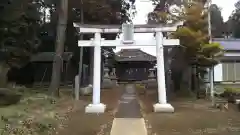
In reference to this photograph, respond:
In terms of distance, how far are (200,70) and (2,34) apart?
1434cm

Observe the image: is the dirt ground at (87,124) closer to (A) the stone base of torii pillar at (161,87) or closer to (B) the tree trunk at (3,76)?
(A) the stone base of torii pillar at (161,87)

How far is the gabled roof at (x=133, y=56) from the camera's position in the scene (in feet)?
147

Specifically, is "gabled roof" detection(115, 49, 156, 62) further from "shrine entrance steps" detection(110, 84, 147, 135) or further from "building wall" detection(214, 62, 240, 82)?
"shrine entrance steps" detection(110, 84, 147, 135)

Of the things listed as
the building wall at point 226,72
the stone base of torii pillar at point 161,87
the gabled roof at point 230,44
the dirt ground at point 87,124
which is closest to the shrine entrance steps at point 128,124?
the dirt ground at point 87,124

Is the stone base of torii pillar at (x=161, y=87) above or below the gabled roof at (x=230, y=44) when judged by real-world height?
below

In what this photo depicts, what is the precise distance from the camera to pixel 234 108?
54.7ft

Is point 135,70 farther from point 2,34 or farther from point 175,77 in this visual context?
point 2,34

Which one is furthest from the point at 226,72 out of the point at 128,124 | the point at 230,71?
the point at 128,124

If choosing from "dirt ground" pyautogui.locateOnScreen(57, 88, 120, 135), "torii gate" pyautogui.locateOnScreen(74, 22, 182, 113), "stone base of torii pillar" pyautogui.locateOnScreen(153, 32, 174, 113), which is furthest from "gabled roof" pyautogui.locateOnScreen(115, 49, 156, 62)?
"dirt ground" pyautogui.locateOnScreen(57, 88, 120, 135)

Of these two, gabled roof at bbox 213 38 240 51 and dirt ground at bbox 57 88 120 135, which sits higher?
gabled roof at bbox 213 38 240 51

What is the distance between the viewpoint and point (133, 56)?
45312 mm

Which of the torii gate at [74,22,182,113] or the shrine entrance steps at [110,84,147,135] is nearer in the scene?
the shrine entrance steps at [110,84,147,135]

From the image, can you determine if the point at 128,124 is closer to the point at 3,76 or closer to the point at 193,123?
the point at 193,123

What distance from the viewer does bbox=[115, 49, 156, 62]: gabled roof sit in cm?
4475
